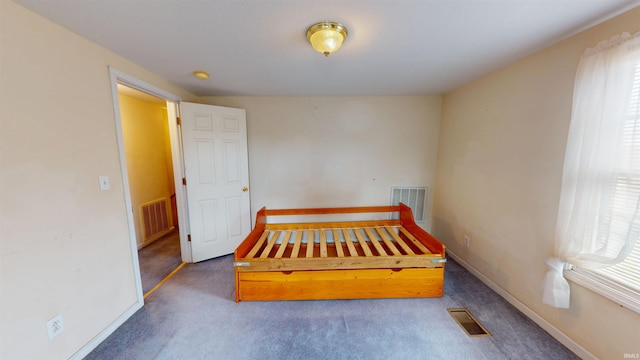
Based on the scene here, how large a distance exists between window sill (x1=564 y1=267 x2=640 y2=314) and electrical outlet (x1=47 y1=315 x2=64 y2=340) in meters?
3.35

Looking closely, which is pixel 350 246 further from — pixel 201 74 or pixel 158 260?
pixel 158 260

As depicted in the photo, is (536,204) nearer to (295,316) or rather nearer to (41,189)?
(295,316)

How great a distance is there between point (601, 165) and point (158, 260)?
4203 millimetres

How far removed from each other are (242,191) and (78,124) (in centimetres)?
163

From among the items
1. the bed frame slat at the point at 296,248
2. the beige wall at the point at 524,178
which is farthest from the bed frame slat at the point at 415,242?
the bed frame slat at the point at 296,248

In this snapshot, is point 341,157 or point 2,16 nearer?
point 2,16

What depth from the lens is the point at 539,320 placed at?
156cm

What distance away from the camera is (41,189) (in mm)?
1156

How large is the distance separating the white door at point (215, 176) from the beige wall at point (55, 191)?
798 mm

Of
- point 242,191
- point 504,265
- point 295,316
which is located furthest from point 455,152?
point 242,191

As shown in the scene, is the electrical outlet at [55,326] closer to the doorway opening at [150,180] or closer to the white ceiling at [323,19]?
the doorway opening at [150,180]

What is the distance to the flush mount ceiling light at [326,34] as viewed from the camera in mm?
1219

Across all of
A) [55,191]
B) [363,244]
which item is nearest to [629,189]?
[363,244]

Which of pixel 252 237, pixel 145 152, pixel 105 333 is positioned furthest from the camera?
pixel 145 152
